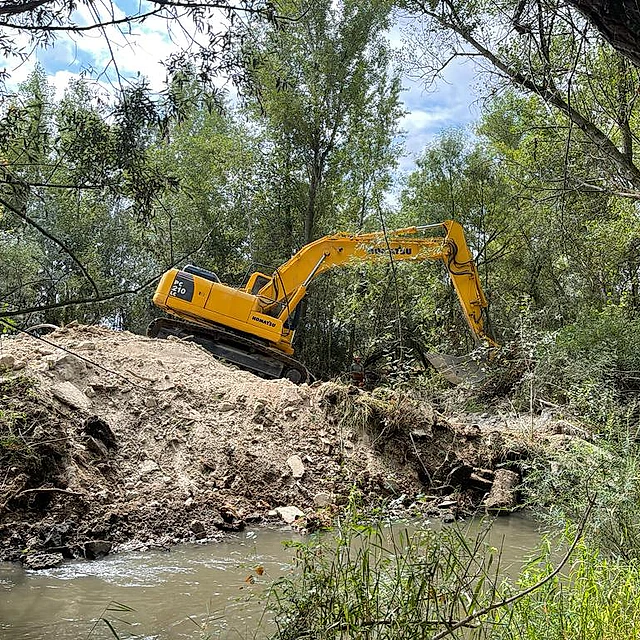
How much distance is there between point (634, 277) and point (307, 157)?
10445mm

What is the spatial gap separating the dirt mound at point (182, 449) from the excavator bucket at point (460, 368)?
2881 mm

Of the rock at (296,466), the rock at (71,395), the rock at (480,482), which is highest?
the rock at (71,395)

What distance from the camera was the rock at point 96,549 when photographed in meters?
5.28

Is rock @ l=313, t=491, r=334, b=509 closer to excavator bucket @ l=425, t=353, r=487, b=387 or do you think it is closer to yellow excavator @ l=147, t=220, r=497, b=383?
excavator bucket @ l=425, t=353, r=487, b=387

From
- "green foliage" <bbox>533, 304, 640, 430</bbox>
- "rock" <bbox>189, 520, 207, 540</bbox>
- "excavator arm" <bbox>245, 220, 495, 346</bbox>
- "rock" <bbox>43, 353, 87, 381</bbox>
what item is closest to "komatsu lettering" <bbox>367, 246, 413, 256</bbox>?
"excavator arm" <bbox>245, 220, 495, 346</bbox>

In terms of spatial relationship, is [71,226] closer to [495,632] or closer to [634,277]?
[634,277]

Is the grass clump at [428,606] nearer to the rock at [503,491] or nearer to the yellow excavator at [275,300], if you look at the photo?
the rock at [503,491]

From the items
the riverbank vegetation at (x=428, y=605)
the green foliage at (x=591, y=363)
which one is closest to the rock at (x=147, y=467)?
the riverbank vegetation at (x=428, y=605)

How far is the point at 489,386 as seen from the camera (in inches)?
479

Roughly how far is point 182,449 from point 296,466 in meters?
1.29

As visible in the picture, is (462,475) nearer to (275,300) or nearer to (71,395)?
(71,395)

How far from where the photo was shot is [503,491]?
25.6ft

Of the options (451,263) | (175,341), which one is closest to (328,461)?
(175,341)

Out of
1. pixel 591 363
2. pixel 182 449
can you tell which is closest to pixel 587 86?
pixel 591 363
